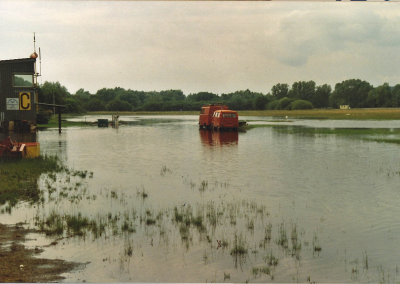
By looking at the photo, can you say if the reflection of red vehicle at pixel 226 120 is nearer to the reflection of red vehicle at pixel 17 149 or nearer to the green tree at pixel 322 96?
the reflection of red vehicle at pixel 17 149

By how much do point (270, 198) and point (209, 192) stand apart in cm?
256

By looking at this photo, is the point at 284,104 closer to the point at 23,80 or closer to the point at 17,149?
the point at 23,80

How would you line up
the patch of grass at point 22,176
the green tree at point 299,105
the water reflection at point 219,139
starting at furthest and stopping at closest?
the green tree at point 299,105 → the water reflection at point 219,139 → the patch of grass at point 22,176

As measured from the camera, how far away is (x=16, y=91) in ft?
155

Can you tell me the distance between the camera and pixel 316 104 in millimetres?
198125

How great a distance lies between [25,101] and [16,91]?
150cm

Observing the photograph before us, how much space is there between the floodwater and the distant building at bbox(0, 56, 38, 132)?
80.2ft

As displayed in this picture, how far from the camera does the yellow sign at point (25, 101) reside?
46984 millimetres

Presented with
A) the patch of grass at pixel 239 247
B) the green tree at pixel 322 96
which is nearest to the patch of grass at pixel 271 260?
the patch of grass at pixel 239 247

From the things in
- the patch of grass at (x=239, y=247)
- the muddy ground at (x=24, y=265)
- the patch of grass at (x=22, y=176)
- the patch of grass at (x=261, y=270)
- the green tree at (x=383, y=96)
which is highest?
the green tree at (x=383, y=96)

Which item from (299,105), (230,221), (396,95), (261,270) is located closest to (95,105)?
(299,105)

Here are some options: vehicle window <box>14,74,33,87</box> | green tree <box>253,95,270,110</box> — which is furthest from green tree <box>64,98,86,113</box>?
green tree <box>253,95,270,110</box>

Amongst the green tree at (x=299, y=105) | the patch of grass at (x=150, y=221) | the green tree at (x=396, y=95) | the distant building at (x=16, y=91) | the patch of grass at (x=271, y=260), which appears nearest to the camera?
the patch of grass at (x=271, y=260)

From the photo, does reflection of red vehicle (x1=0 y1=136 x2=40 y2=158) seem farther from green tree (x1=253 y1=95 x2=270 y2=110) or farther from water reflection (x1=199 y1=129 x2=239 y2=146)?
green tree (x1=253 y1=95 x2=270 y2=110)
